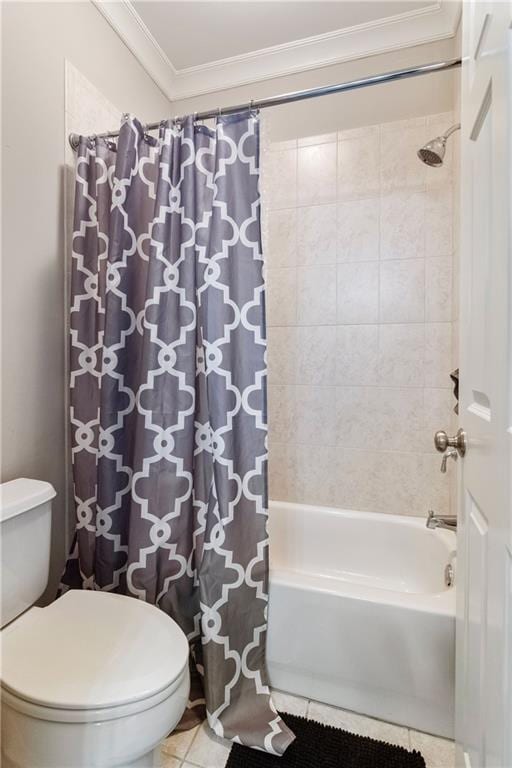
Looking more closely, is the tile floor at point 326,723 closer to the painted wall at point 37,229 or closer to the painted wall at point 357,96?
the painted wall at point 37,229

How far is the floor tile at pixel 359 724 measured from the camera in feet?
3.93

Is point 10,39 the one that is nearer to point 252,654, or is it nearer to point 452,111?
point 452,111

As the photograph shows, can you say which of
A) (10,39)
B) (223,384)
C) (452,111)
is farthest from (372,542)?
(10,39)

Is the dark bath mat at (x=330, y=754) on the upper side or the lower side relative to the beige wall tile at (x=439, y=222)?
lower

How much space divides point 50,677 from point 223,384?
833 millimetres

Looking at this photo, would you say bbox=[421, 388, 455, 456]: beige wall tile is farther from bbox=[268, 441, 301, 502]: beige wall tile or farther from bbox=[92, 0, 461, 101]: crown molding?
bbox=[92, 0, 461, 101]: crown molding

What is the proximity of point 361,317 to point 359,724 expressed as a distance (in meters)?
1.58

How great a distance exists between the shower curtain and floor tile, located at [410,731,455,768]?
1.34ft

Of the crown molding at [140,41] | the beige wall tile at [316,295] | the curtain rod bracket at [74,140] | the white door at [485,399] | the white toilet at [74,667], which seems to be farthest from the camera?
the beige wall tile at [316,295]

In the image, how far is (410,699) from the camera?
1.21 metres

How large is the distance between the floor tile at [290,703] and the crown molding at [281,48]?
2.68 m

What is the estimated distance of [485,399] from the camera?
71cm

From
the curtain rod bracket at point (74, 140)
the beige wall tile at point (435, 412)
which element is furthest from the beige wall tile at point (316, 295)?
the curtain rod bracket at point (74, 140)

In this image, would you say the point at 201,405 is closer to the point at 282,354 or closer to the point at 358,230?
the point at 282,354
